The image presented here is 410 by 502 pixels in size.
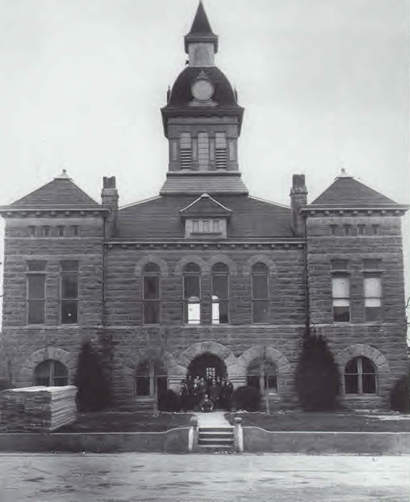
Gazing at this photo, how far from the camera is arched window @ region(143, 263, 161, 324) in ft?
106

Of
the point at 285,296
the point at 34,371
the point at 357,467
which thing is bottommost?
the point at 357,467

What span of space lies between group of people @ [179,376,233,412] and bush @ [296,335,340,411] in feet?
9.89

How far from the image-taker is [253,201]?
118ft

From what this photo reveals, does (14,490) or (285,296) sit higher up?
(285,296)

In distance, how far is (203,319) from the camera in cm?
3206

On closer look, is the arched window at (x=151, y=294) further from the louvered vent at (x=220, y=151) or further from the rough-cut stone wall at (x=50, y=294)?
the louvered vent at (x=220, y=151)

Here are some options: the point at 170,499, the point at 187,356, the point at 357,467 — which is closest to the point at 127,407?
the point at 187,356

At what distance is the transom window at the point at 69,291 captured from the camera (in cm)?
3173

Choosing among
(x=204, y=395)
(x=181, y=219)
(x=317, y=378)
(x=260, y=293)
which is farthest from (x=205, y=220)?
(x=317, y=378)

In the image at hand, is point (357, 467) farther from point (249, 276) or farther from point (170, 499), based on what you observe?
point (249, 276)

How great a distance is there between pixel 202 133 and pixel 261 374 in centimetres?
1390

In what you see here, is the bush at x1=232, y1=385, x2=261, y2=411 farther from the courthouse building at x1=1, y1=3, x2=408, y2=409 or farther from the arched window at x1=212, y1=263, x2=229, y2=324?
the arched window at x1=212, y1=263, x2=229, y2=324

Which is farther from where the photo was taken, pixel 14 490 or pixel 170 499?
pixel 14 490

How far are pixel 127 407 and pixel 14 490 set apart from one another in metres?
16.2
